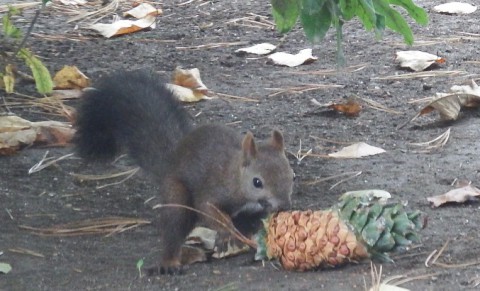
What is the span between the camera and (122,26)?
206 inches

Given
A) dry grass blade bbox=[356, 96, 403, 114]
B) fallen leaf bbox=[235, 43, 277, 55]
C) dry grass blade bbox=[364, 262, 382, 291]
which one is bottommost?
fallen leaf bbox=[235, 43, 277, 55]

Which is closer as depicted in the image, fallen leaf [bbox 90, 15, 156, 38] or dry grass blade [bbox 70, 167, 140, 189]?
dry grass blade [bbox 70, 167, 140, 189]

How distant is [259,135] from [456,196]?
3.47 ft

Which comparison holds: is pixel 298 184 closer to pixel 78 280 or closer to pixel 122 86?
pixel 122 86

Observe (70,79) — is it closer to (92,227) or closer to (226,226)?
(92,227)

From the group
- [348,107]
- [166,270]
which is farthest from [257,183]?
[348,107]

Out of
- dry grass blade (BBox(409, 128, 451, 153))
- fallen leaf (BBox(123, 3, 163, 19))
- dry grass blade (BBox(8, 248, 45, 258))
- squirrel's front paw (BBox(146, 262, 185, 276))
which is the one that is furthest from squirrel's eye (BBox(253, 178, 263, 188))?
fallen leaf (BBox(123, 3, 163, 19))

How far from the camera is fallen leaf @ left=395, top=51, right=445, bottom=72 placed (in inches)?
181

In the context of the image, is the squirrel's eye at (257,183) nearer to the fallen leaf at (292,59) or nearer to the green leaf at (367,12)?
the green leaf at (367,12)

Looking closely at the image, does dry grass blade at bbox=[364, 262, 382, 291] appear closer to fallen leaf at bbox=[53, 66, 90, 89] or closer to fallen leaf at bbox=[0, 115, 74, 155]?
fallen leaf at bbox=[0, 115, 74, 155]

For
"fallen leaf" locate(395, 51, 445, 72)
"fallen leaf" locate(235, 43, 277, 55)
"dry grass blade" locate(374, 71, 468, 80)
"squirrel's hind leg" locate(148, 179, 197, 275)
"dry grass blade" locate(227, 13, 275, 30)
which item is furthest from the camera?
"dry grass blade" locate(227, 13, 275, 30)

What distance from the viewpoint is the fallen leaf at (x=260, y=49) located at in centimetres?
493

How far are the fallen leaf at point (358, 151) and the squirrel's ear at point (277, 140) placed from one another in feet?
2.11

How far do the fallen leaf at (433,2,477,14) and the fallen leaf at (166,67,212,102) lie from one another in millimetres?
1814
